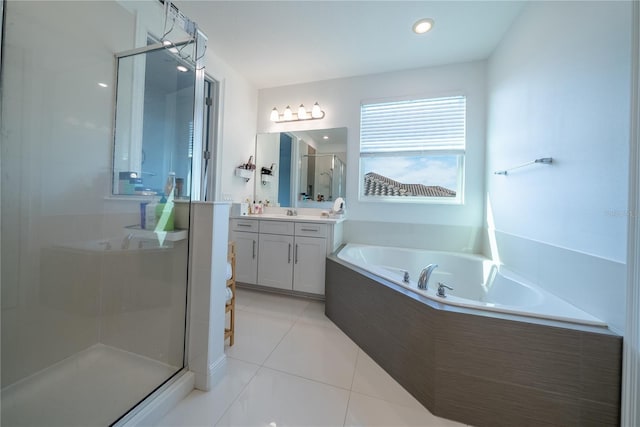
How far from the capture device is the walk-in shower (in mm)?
1090

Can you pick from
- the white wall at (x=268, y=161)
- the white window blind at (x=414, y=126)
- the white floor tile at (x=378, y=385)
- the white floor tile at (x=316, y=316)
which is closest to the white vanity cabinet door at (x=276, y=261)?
the white floor tile at (x=316, y=316)

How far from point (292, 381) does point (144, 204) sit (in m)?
1.39

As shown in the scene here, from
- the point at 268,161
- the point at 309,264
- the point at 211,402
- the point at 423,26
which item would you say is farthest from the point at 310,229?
the point at 423,26

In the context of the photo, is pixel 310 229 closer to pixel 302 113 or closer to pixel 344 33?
pixel 302 113

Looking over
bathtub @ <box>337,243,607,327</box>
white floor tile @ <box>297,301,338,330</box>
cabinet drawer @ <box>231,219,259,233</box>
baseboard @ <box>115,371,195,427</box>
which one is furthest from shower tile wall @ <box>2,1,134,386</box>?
bathtub @ <box>337,243,607,327</box>

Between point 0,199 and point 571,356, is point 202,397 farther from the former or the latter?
point 571,356

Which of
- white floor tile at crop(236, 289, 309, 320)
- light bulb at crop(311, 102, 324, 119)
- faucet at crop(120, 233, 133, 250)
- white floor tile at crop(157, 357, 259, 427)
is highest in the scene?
light bulb at crop(311, 102, 324, 119)

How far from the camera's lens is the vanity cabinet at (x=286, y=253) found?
228 cm

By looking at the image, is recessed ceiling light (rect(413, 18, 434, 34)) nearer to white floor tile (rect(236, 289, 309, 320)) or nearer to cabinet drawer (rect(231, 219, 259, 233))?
cabinet drawer (rect(231, 219, 259, 233))

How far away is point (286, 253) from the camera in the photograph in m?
2.36

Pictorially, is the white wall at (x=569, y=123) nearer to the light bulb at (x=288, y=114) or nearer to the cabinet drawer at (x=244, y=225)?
the light bulb at (x=288, y=114)

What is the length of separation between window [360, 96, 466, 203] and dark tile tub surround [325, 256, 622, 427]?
1568 millimetres

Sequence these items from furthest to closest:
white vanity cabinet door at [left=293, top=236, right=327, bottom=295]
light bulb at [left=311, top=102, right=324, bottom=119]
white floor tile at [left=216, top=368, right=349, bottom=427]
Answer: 1. light bulb at [left=311, top=102, right=324, bottom=119]
2. white vanity cabinet door at [left=293, top=236, right=327, bottom=295]
3. white floor tile at [left=216, top=368, right=349, bottom=427]

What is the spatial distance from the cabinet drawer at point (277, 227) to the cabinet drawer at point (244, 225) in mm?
87
